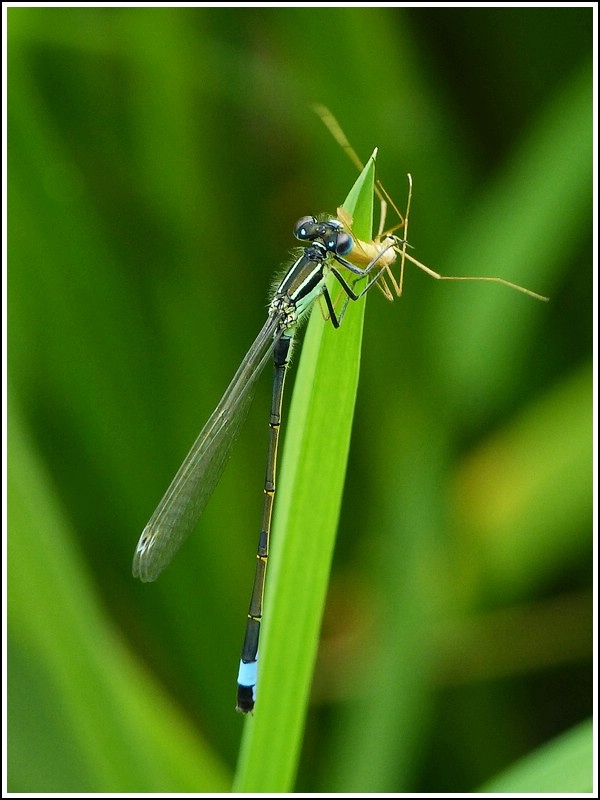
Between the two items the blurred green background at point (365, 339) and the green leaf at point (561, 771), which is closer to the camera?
the green leaf at point (561, 771)

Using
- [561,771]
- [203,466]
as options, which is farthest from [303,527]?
[203,466]

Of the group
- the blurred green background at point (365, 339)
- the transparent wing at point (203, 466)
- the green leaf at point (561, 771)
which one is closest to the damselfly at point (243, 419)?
the transparent wing at point (203, 466)

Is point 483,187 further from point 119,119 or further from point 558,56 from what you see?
point 119,119

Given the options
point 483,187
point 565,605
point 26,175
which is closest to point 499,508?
point 565,605

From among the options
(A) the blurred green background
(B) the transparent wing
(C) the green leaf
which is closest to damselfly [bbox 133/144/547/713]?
(B) the transparent wing

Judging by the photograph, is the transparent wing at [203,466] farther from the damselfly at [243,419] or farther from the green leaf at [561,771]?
the green leaf at [561,771]

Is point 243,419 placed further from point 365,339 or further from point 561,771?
point 561,771
